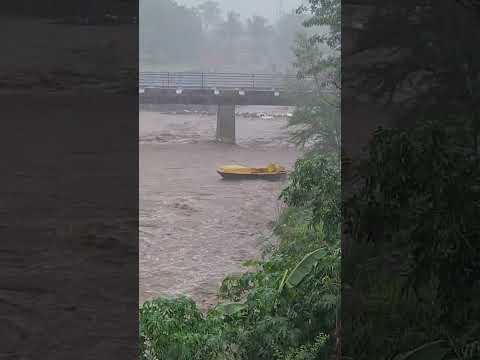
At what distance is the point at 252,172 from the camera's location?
17922mm

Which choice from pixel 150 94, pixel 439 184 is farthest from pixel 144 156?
pixel 439 184

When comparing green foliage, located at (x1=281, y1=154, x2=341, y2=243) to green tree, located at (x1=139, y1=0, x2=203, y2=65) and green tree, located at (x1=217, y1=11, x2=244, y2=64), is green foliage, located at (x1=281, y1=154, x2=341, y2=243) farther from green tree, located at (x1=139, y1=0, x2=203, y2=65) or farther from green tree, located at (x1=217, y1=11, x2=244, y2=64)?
green tree, located at (x1=217, y1=11, x2=244, y2=64)

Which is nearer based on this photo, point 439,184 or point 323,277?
point 439,184

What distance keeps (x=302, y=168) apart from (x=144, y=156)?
14.4 meters

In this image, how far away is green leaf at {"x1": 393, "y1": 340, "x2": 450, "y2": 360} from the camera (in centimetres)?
360

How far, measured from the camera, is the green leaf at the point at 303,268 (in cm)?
536

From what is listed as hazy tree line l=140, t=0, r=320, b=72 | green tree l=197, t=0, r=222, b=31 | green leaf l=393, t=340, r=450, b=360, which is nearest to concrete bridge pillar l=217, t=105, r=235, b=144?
hazy tree line l=140, t=0, r=320, b=72

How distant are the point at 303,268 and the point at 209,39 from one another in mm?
17125
